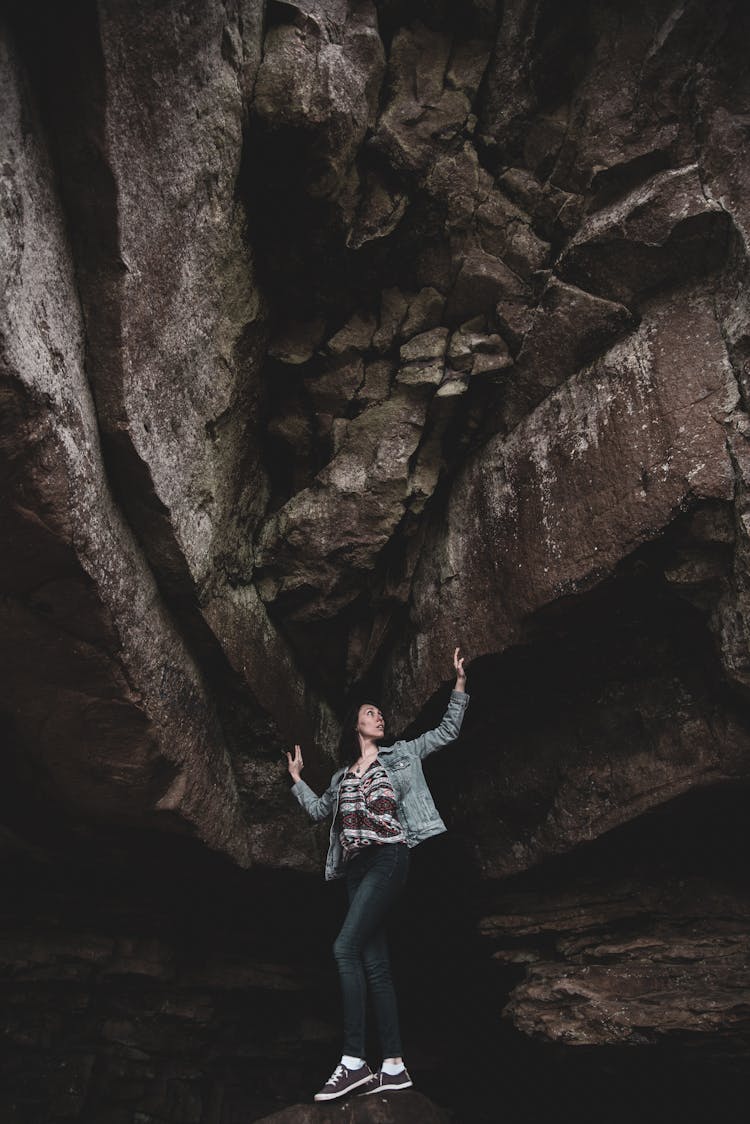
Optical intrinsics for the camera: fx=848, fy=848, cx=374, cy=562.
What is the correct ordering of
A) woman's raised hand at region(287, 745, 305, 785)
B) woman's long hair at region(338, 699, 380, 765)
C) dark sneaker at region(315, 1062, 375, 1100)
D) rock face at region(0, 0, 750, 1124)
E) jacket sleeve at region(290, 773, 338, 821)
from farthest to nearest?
woman's long hair at region(338, 699, 380, 765) < woman's raised hand at region(287, 745, 305, 785) < jacket sleeve at region(290, 773, 338, 821) < dark sneaker at region(315, 1062, 375, 1100) < rock face at region(0, 0, 750, 1124)

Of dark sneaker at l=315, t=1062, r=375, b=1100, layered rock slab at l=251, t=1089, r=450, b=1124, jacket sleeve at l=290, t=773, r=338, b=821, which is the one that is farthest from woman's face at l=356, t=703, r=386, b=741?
layered rock slab at l=251, t=1089, r=450, b=1124

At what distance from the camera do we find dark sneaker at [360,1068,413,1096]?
233 inches

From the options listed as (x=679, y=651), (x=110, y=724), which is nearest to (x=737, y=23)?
(x=679, y=651)

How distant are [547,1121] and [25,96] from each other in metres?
8.94

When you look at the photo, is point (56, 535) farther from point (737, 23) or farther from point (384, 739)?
point (737, 23)

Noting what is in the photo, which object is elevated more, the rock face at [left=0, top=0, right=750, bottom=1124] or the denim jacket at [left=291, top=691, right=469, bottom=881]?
the rock face at [left=0, top=0, right=750, bottom=1124]

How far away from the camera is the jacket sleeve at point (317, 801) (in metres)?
7.10

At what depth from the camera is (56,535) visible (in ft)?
17.3

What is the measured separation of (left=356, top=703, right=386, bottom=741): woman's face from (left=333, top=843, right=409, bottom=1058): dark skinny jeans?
3.09 ft

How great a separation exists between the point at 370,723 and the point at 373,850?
3.42 feet

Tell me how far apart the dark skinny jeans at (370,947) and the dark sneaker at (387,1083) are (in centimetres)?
13

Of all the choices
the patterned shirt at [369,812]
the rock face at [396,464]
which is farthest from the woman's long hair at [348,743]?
the patterned shirt at [369,812]

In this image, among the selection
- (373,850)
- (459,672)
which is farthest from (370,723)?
(373,850)

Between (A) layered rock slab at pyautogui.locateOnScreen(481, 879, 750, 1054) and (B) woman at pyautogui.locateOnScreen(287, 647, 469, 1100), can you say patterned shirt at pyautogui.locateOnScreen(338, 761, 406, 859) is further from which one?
(A) layered rock slab at pyautogui.locateOnScreen(481, 879, 750, 1054)
